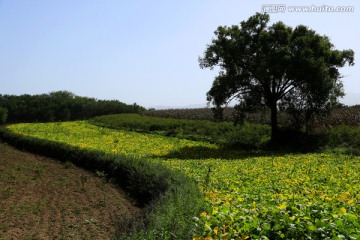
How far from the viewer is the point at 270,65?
25.6 metres

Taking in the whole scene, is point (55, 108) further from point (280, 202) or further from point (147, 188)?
point (280, 202)

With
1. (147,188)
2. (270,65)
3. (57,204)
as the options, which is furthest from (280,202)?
(270,65)

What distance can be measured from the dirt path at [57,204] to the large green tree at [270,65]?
42.8 feet

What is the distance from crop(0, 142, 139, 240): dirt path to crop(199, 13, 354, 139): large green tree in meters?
13.1

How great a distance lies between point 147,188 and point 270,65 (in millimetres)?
15418

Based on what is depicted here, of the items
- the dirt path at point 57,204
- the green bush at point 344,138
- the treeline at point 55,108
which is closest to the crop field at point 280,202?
the dirt path at point 57,204

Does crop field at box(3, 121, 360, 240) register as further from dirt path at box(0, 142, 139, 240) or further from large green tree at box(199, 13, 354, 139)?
large green tree at box(199, 13, 354, 139)

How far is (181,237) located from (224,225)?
27.1 inches

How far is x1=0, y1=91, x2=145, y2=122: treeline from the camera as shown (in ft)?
250

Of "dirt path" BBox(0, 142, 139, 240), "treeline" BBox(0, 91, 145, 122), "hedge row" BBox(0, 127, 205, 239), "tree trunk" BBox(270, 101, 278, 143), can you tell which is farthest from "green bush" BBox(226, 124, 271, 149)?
"treeline" BBox(0, 91, 145, 122)

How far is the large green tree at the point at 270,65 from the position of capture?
83.9ft

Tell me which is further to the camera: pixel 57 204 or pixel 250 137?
pixel 250 137

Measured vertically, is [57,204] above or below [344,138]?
below

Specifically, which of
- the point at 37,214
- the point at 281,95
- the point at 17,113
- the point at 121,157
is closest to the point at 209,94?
the point at 281,95
